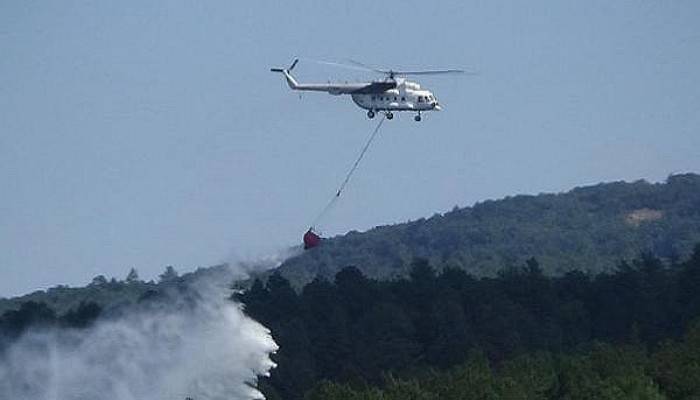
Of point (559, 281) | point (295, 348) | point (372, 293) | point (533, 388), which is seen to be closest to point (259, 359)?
point (533, 388)

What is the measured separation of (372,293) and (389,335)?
17.4 metres

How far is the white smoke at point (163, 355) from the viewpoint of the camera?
331ft

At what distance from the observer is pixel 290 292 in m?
164

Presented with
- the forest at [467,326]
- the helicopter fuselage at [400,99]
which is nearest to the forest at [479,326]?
the forest at [467,326]

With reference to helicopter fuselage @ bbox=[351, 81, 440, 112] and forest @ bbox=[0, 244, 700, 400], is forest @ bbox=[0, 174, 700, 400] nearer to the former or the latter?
forest @ bbox=[0, 244, 700, 400]

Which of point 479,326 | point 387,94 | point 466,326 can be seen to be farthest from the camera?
point 479,326

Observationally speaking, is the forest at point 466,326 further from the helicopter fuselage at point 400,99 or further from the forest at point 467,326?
the helicopter fuselage at point 400,99

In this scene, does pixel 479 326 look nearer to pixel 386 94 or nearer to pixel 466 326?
pixel 466 326

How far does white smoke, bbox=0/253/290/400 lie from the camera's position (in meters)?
101

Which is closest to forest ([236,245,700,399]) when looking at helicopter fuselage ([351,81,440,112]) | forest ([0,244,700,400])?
forest ([0,244,700,400])

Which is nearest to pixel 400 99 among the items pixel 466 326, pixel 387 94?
pixel 387 94

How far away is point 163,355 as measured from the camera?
10444 centimetres

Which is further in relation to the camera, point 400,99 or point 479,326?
point 479,326

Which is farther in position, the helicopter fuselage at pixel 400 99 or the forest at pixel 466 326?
the forest at pixel 466 326
